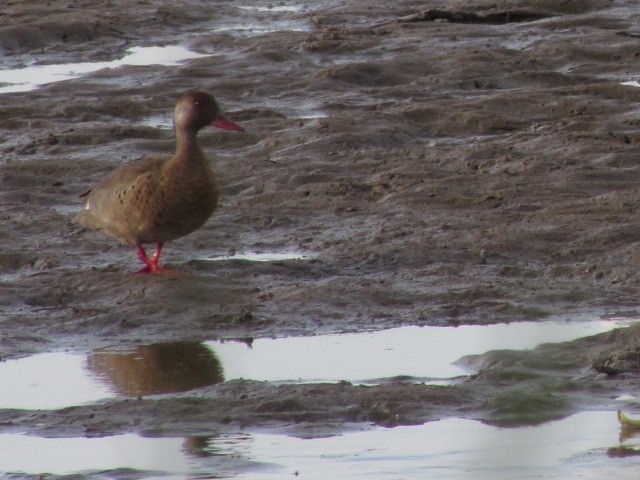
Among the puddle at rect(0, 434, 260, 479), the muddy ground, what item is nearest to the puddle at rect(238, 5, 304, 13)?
the muddy ground

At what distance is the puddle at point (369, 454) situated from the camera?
212 inches

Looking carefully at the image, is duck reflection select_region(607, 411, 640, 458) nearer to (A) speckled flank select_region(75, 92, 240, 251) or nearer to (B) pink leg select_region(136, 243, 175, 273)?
(A) speckled flank select_region(75, 92, 240, 251)

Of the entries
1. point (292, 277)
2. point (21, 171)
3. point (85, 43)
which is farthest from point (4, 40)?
point (292, 277)

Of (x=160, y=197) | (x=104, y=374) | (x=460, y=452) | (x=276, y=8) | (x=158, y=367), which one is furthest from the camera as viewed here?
(x=276, y=8)

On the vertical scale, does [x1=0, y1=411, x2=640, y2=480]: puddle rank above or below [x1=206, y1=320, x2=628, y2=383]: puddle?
above

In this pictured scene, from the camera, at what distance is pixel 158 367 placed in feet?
23.3

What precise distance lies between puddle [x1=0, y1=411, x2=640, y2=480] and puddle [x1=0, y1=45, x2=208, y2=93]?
29.3 feet

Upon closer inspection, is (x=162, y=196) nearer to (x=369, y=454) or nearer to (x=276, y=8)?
(x=369, y=454)

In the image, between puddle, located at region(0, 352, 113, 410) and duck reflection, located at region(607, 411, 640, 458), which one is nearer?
duck reflection, located at region(607, 411, 640, 458)

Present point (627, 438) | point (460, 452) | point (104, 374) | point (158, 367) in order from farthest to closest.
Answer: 1. point (158, 367)
2. point (104, 374)
3. point (627, 438)
4. point (460, 452)

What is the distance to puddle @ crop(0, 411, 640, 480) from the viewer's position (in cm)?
538

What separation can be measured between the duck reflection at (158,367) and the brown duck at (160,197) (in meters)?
1.11

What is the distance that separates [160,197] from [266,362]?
5.55ft

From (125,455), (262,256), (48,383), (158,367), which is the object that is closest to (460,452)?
(125,455)
